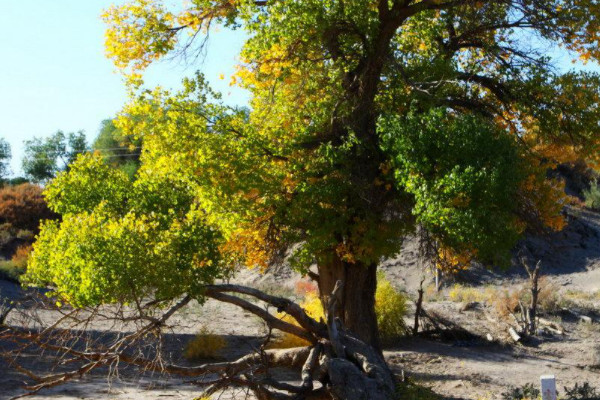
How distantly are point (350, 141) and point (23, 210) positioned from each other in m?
29.5

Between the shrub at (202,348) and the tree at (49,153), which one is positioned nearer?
the shrub at (202,348)

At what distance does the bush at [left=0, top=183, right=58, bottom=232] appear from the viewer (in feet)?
127

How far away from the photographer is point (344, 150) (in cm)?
1377

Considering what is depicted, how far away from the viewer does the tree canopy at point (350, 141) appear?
12.5 metres

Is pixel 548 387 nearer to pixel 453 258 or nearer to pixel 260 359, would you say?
pixel 260 359

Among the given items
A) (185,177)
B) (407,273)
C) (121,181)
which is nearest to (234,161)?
(185,177)

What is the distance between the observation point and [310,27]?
13695mm

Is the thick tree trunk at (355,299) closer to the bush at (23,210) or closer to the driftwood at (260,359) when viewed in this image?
the driftwood at (260,359)

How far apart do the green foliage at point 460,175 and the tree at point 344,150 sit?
0.11 ft

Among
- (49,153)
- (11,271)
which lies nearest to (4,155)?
(49,153)

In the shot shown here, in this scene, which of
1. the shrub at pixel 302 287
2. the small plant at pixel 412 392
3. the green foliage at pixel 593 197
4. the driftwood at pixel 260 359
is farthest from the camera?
the green foliage at pixel 593 197

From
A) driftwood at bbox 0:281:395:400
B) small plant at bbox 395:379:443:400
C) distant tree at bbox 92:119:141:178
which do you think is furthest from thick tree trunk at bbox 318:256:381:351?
distant tree at bbox 92:119:141:178

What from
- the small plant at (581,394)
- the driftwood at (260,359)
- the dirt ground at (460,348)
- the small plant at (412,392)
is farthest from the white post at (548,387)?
the dirt ground at (460,348)

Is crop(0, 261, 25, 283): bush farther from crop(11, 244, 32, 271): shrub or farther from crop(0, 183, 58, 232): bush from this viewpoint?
crop(0, 183, 58, 232): bush
